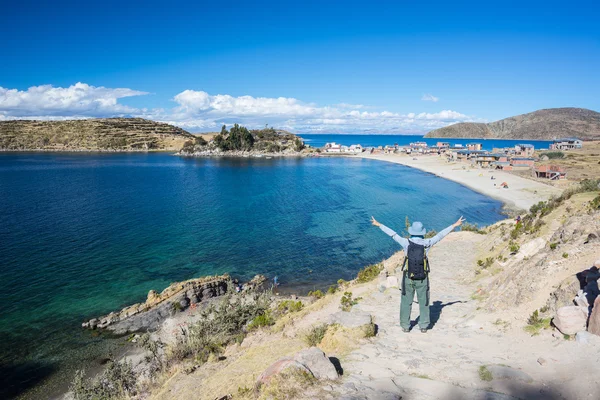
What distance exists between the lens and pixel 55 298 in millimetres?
22125

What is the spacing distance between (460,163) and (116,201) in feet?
328

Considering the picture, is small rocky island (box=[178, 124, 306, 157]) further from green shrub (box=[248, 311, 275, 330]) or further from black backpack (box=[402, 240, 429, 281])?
black backpack (box=[402, 240, 429, 281])

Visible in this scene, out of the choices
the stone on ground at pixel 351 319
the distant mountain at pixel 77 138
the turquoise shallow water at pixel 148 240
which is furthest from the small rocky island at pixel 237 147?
the stone on ground at pixel 351 319

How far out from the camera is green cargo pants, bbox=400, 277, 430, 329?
8.18 m

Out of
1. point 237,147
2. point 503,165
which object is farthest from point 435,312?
point 237,147

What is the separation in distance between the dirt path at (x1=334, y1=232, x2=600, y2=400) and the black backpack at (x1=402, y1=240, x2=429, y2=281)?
5.26 feet

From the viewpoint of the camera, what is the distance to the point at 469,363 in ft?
22.5

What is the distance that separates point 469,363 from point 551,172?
8141 centimetres

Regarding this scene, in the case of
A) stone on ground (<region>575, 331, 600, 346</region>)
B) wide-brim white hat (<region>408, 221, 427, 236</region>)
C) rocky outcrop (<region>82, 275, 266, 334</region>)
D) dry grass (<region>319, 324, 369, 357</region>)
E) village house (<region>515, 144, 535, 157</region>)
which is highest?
village house (<region>515, 144, 535, 157</region>)

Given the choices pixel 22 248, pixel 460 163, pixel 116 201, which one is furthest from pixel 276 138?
pixel 22 248

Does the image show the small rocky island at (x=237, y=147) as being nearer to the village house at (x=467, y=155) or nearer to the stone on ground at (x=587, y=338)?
the village house at (x=467, y=155)

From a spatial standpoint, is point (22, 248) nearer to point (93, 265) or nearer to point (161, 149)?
point (93, 265)

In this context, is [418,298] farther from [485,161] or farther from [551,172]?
[485,161]

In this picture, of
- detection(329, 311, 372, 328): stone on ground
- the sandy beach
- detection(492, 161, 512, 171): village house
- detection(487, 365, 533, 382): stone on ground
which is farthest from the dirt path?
detection(492, 161, 512, 171): village house
